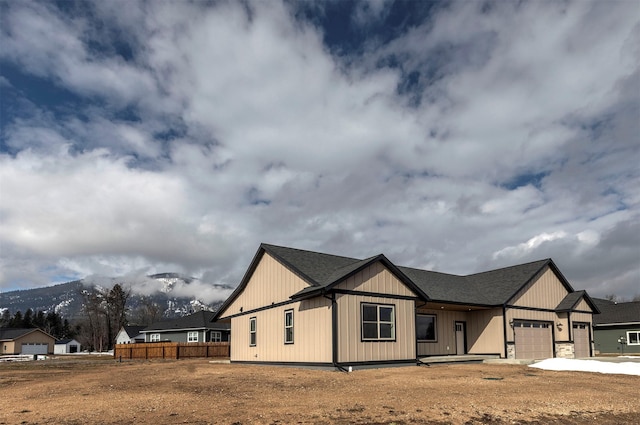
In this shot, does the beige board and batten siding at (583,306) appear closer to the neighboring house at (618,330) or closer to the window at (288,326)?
the neighboring house at (618,330)

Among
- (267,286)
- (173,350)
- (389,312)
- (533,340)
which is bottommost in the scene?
(173,350)

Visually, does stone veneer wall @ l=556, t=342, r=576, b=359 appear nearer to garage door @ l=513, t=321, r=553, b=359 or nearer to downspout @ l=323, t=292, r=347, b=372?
garage door @ l=513, t=321, r=553, b=359

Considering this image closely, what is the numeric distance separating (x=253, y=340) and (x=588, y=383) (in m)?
16.7

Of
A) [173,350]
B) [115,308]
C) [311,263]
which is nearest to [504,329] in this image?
[311,263]

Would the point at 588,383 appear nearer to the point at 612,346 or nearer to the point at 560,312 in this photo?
the point at 560,312

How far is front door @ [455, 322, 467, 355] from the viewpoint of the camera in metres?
28.4

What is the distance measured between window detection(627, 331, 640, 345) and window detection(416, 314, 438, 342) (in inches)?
822

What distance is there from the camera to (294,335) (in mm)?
22094

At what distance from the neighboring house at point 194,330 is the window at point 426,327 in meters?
29.8

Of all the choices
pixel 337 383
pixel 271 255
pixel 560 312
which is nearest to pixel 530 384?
pixel 337 383

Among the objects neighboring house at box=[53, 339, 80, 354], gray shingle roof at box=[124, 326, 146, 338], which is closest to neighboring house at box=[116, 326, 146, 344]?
gray shingle roof at box=[124, 326, 146, 338]

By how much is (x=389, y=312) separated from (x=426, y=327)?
6591mm

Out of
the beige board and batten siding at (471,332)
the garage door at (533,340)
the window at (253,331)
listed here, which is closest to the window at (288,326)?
the window at (253,331)

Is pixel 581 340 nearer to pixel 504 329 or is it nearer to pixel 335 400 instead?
pixel 504 329
